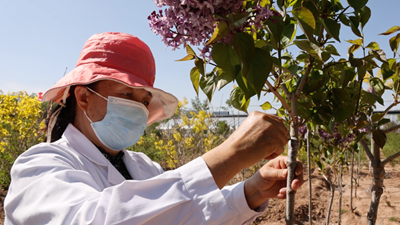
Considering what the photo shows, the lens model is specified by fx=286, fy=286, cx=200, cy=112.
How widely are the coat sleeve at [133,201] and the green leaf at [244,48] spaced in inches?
13.6

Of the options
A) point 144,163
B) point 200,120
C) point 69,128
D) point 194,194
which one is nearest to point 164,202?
point 194,194

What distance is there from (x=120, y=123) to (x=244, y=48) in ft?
3.56

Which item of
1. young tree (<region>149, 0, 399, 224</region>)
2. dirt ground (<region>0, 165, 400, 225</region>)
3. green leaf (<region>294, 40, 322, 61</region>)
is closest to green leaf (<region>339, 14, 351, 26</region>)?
young tree (<region>149, 0, 399, 224</region>)

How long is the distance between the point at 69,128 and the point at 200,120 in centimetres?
502

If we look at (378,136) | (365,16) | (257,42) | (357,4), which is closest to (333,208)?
(378,136)

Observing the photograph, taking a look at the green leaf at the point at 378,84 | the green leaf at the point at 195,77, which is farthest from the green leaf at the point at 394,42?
the green leaf at the point at 195,77

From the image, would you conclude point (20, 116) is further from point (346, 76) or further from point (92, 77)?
point (346, 76)

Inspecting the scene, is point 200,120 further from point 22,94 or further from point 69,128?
point 69,128

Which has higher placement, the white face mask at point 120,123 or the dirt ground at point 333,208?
the white face mask at point 120,123

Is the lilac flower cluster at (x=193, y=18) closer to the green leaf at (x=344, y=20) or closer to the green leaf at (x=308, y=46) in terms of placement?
the green leaf at (x=308, y=46)

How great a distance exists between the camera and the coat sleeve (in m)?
0.76

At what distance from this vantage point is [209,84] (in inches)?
37.5

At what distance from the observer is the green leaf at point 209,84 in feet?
3.05

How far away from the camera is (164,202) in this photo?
773 mm
